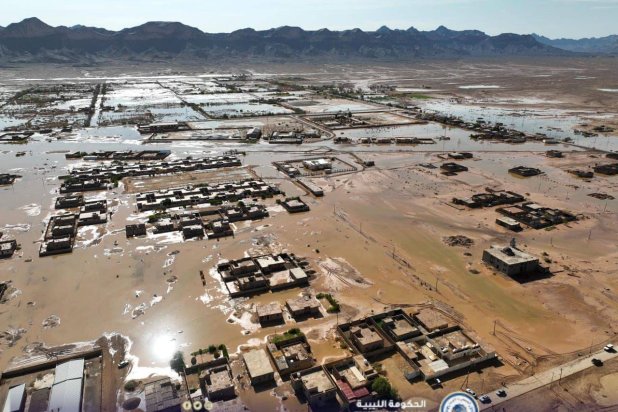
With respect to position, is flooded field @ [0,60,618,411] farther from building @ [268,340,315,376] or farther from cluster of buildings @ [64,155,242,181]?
cluster of buildings @ [64,155,242,181]

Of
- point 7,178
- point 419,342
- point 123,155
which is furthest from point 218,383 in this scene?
point 123,155

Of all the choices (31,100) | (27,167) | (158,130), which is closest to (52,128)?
(158,130)

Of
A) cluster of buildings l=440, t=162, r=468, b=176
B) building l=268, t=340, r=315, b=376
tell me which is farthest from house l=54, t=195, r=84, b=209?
cluster of buildings l=440, t=162, r=468, b=176

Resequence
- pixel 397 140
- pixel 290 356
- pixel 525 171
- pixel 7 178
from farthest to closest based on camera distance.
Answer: pixel 397 140 → pixel 525 171 → pixel 7 178 → pixel 290 356

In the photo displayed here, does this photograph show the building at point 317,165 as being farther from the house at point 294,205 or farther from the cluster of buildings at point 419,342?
the cluster of buildings at point 419,342

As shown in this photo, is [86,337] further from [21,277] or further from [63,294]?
[21,277]

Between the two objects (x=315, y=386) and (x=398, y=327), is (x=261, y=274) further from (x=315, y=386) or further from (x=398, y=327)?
(x=315, y=386)
